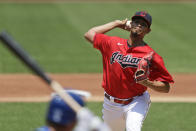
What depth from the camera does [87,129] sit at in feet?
9.75

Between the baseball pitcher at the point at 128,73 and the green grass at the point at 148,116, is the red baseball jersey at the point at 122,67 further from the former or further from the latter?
the green grass at the point at 148,116

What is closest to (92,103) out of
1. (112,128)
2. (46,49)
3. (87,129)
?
(112,128)

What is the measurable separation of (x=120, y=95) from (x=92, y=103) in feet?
15.4

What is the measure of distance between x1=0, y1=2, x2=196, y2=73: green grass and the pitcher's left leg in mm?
8434

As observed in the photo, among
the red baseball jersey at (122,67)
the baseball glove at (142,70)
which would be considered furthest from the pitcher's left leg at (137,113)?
the baseball glove at (142,70)

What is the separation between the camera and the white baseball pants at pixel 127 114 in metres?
5.88

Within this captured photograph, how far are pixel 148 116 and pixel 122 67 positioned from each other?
3939 mm

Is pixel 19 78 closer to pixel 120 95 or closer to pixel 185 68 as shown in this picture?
pixel 185 68

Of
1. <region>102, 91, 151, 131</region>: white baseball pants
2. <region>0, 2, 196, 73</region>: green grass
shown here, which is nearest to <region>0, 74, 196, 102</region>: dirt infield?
<region>0, 2, 196, 73</region>: green grass

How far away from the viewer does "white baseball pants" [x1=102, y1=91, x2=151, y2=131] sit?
232 inches

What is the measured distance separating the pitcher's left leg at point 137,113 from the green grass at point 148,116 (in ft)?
8.92

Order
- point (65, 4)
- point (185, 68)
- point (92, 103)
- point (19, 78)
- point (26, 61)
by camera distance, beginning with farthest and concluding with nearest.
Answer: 1. point (65, 4)
2. point (185, 68)
3. point (19, 78)
4. point (92, 103)
5. point (26, 61)

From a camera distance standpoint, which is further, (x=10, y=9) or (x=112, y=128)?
(x=10, y=9)

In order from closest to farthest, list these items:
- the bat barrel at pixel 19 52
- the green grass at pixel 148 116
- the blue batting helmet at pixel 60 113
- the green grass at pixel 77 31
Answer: the bat barrel at pixel 19 52
the blue batting helmet at pixel 60 113
the green grass at pixel 148 116
the green grass at pixel 77 31
